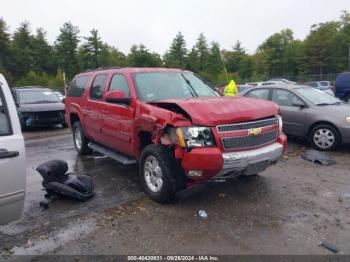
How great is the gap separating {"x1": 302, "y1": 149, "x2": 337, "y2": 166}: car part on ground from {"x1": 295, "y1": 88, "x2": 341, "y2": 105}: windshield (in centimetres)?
141

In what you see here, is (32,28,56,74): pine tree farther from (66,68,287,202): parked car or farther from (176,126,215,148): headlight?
(176,126,215,148): headlight

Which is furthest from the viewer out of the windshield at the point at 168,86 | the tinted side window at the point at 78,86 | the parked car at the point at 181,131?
the tinted side window at the point at 78,86

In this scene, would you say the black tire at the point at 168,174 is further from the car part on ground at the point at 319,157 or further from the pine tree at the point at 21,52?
the pine tree at the point at 21,52

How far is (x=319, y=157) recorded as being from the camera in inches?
299

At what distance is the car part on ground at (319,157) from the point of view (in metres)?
7.34

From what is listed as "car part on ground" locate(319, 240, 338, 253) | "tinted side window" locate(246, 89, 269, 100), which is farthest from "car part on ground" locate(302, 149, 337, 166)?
"car part on ground" locate(319, 240, 338, 253)

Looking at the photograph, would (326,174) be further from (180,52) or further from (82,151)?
(180,52)

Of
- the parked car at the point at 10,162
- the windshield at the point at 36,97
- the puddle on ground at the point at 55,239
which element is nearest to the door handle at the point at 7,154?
the parked car at the point at 10,162

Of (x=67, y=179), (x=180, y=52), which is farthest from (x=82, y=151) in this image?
(x=180, y=52)

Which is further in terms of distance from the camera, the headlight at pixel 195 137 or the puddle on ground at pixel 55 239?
the headlight at pixel 195 137

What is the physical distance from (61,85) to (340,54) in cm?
4988

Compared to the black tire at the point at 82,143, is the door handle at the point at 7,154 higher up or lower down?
higher up

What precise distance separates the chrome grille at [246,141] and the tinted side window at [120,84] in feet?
6.74

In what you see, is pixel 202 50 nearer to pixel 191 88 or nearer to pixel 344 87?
pixel 344 87
